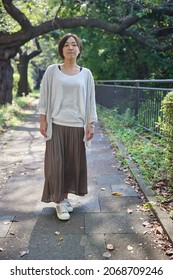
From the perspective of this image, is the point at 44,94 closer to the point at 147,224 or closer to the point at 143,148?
the point at 147,224

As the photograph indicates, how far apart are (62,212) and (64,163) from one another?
548 mm

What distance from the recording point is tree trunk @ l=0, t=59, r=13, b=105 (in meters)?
15.5

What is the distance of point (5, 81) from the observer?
52.1 ft

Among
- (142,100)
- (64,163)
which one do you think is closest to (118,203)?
(64,163)

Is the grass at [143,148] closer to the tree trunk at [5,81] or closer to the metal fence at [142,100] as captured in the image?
the metal fence at [142,100]

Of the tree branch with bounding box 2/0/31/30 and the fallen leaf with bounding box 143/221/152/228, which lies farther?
the tree branch with bounding box 2/0/31/30

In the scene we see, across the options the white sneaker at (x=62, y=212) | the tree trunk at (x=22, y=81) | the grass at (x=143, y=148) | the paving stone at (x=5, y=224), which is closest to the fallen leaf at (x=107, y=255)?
the white sneaker at (x=62, y=212)

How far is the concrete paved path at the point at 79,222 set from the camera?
3303 millimetres

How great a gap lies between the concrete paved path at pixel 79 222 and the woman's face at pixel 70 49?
180cm

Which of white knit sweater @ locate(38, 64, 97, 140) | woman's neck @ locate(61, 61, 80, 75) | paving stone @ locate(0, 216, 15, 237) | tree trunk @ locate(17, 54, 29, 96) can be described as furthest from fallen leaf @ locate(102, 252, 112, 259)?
tree trunk @ locate(17, 54, 29, 96)

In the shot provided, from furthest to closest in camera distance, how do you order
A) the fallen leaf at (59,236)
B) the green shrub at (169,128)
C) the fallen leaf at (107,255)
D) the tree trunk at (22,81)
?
the tree trunk at (22,81) → the green shrub at (169,128) → the fallen leaf at (59,236) → the fallen leaf at (107,255)

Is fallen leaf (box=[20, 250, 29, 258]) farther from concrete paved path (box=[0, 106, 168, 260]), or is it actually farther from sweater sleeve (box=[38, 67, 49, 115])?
sweater sleeve (box=[38, 67, 49, 115])

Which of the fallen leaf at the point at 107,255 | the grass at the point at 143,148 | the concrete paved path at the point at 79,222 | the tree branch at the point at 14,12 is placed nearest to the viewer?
the fallen leaf at the point at 107,255

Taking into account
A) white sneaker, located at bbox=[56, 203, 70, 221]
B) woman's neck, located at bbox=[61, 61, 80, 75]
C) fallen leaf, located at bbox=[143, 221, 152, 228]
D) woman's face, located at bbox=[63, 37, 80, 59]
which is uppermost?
woman's face, located at bbox=[63, 37, 80, 59]
